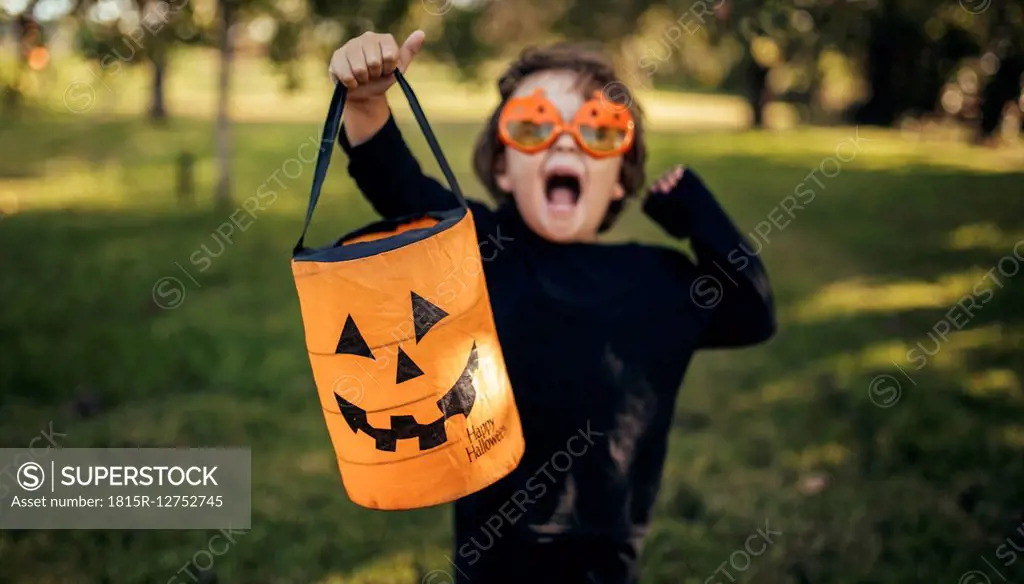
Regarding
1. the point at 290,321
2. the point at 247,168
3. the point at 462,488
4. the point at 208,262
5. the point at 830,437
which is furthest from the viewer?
the point at 247,168

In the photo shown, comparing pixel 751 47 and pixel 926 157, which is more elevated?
pixel 751 47

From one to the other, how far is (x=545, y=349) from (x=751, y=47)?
2.05 m

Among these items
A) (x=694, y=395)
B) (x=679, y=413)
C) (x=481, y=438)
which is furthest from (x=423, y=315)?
(x=694, y=395)

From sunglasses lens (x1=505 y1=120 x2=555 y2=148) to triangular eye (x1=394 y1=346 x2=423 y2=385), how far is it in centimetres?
77

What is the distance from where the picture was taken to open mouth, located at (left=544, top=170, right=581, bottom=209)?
2.43m

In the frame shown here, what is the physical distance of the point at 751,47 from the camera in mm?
3768

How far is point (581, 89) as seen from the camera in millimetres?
2494

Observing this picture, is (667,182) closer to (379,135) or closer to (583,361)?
(583,361)

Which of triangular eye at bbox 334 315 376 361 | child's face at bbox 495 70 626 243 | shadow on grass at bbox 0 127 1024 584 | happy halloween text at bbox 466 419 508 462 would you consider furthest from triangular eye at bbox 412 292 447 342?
shadow on grass at bbox 0 127 1024 584

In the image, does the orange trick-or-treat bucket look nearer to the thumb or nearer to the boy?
the thumb

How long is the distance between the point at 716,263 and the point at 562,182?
0.46m

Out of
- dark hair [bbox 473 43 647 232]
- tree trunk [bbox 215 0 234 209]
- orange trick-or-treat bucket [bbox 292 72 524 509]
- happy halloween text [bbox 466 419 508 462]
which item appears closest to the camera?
orange trick-or-treat bucket [bbox 292 72 524 509]

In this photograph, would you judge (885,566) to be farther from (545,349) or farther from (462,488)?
(462,488)

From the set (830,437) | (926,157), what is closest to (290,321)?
(830,437)
